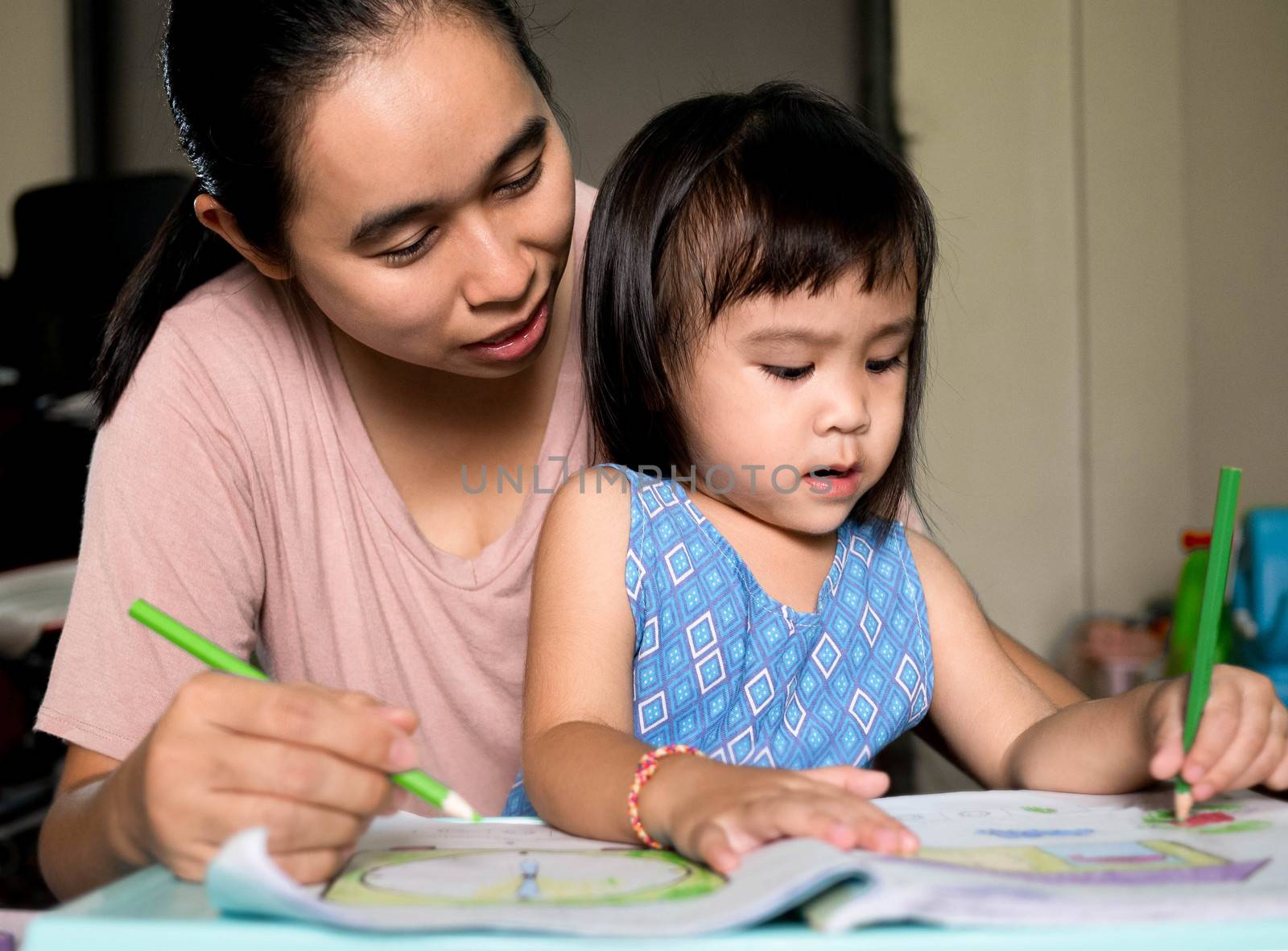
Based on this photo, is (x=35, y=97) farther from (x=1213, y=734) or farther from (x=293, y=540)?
(x=1213, y=734)

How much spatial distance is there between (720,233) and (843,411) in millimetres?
170

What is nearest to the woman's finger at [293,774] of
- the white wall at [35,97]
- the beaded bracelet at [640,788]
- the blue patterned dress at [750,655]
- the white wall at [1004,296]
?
the beaded bracelet at [640,788]

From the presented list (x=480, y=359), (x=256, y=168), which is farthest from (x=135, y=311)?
(x=480, y=359)

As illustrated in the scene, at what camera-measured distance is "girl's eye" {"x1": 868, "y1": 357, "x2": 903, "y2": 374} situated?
0.96 m

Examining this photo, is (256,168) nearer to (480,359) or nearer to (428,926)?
(480,359)

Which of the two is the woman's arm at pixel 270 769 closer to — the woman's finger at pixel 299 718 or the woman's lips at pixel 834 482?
the woman's finger at pixel 299 718

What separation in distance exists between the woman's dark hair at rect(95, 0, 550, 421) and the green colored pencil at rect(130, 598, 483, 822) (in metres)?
0.42

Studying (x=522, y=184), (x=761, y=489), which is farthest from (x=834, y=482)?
(x=522, y=184)

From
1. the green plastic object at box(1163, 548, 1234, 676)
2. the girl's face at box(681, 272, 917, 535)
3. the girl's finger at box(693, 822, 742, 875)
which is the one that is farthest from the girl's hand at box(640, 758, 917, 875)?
the green plastic object at box(1163, 548, 1234, 676)

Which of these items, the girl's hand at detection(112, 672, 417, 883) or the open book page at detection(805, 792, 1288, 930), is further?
the girl's hand at detection(112, 672, 417, 883)

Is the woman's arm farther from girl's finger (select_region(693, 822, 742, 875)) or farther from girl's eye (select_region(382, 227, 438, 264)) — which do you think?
girl's eye (select_region(382, 227, 438, 264))

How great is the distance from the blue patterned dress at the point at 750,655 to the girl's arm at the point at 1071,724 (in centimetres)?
3

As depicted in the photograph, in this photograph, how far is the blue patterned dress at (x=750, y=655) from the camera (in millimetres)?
962

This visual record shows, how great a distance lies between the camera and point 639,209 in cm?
101
